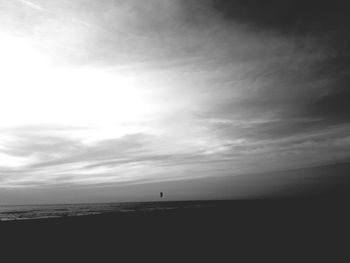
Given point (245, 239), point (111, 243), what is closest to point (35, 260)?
point (111, 243)

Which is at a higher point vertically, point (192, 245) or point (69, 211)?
point (192, 245)

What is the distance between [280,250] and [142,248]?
587 centimetres

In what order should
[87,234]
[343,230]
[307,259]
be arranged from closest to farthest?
1. [307,259]
2. [343,230]
3. [87,234]

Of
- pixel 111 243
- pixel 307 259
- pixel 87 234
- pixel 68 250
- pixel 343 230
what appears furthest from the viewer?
pixel 87 234

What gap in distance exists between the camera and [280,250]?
32.3ft

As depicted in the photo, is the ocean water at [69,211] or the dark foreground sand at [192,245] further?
the ocean water at [69,211]

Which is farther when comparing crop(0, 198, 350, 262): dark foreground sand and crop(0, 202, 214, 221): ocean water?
crop(0, 202, 214, 221): ocean water

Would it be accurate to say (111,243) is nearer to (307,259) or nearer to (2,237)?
(2,237)

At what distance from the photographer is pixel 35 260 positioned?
9.62 metres

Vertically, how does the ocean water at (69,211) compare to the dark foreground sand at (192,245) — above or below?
below

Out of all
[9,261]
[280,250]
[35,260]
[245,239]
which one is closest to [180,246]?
[245,239]

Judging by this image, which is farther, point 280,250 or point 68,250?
point 68,250

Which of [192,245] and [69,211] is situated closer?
[192,245]

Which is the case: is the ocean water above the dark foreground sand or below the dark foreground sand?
below
